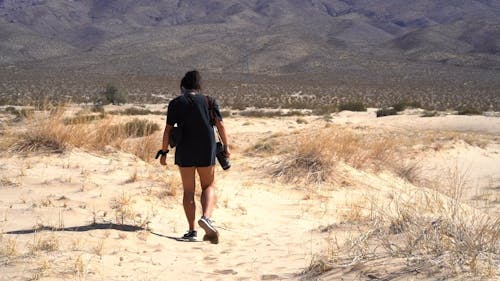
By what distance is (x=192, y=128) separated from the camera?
585 centimetres

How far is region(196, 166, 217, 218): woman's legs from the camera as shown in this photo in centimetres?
604

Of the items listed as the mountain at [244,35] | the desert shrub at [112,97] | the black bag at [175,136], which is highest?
the mountain at [244,35]

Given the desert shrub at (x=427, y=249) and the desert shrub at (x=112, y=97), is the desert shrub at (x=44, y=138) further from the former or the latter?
the desert shrub at (x=112, y=97)

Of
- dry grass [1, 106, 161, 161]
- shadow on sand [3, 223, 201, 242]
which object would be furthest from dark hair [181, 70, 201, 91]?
dry grass [1, 106, 161, 161]

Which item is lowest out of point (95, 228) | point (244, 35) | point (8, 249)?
point (95, 228)

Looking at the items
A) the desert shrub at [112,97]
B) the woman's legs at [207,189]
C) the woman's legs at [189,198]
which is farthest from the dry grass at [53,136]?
the desert shrub at [112,97]

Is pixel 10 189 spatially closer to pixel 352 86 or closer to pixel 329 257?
pixel 329 257

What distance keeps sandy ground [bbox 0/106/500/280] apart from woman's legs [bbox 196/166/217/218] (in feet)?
1.30

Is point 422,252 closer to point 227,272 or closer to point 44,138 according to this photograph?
point 227,272

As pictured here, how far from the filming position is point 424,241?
4.47m

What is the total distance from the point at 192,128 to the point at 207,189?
73 centimetres

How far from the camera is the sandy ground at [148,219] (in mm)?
4926

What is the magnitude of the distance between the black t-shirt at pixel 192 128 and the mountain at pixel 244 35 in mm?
76073

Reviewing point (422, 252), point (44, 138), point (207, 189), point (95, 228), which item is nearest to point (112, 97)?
point (44, 138)
